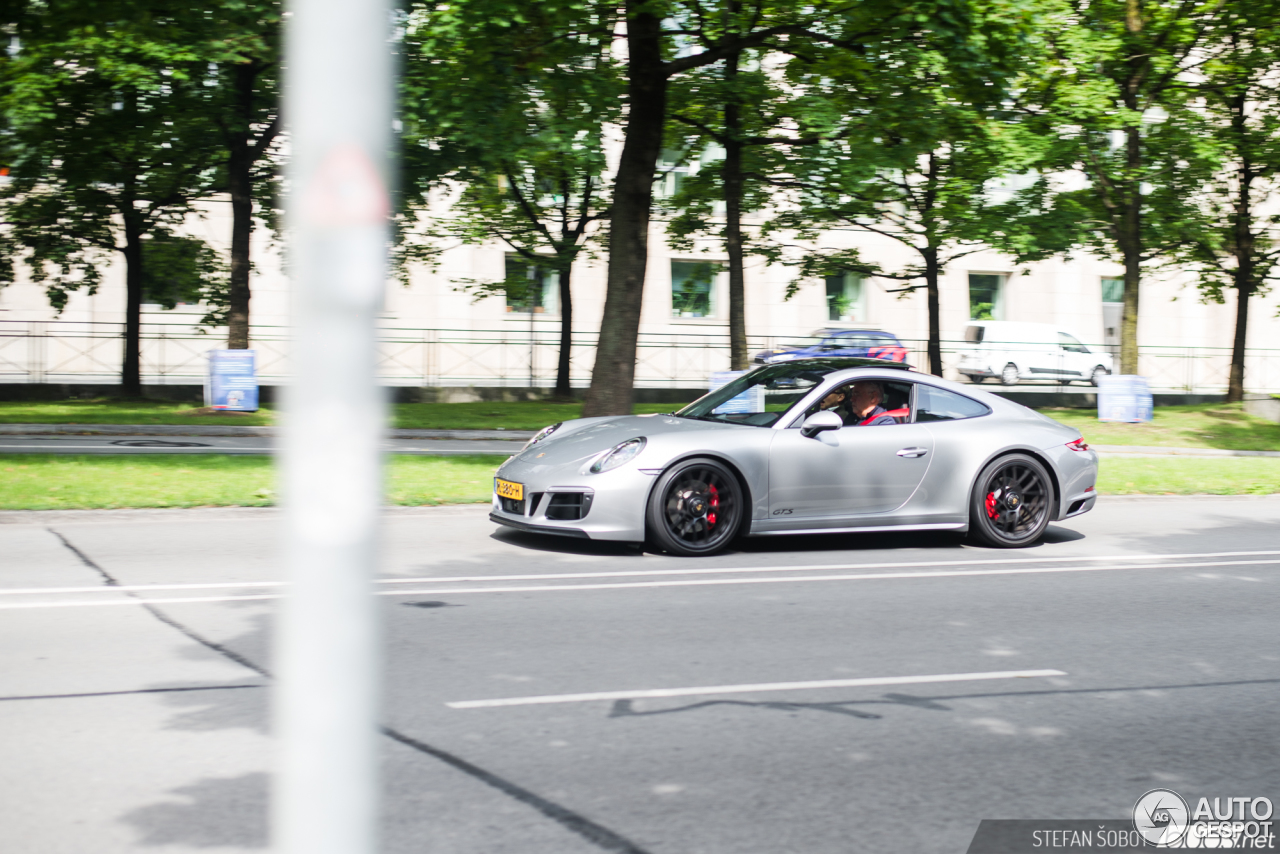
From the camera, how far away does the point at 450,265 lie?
37.8 meters

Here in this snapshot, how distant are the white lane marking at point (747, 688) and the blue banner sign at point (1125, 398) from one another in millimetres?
19028

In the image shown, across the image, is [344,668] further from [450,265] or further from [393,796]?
[450,265]

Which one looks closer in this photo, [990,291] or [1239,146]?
[1239,146]

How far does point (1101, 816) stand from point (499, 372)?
104 ft

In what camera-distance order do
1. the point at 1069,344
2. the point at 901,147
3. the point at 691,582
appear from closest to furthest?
the point at 691,582, the point at 901,147, the point at 1069,344

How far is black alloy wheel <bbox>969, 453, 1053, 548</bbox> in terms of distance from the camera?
981cm

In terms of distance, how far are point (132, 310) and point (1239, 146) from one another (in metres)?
23.7

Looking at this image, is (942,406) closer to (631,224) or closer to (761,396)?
(761,396)

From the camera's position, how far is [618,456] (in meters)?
8.83

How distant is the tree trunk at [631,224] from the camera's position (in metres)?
14.5

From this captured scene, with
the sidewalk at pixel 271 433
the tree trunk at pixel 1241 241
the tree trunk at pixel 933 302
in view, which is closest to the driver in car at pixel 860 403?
the sidewalk at pixel 271 433

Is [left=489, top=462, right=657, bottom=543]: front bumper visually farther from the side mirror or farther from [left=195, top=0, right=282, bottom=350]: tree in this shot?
[left=195, top=0, right=282, bottom=350]: tree

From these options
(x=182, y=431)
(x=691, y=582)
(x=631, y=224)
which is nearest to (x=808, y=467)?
(x=691, y=582)

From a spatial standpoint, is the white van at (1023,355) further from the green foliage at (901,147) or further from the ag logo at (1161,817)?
the ag logo at (1161,817)
